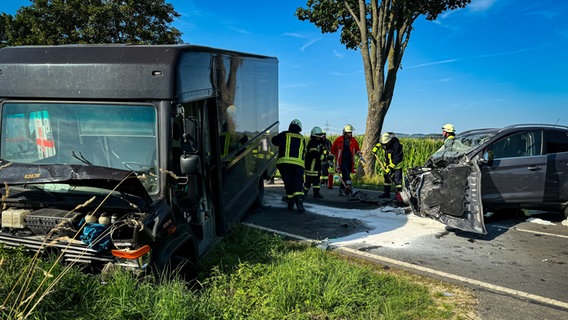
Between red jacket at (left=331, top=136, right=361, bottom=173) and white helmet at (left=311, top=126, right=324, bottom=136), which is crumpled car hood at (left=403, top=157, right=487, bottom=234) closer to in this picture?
white helmet at (left=311, top=126, right=324, bottom=136)

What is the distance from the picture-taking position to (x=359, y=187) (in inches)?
512

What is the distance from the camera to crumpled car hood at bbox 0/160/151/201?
10.2 feet

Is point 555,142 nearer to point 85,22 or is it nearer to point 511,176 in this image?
point 511,176

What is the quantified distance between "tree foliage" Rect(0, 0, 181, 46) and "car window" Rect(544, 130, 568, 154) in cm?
2077

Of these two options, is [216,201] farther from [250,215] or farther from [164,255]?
[250,215]

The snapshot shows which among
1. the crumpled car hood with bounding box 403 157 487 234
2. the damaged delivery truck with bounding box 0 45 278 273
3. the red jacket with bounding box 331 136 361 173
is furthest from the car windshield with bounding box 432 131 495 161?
the damaged delivery truck with bounding box 0 45 278 273

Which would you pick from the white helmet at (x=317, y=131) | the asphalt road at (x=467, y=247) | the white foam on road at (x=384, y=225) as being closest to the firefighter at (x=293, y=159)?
the asphalt road at (x=467, y=247)

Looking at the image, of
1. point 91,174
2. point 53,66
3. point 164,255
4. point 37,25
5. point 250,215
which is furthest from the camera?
point 37,25

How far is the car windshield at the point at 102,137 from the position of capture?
3.53 metres

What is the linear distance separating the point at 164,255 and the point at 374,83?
12.6m

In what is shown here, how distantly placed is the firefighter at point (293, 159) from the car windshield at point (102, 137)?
4.89m

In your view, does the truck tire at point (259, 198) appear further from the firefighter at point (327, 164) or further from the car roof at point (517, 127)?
the car roof at point (517, 127)

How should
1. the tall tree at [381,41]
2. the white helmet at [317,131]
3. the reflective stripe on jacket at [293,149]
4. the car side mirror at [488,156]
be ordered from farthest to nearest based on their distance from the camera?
the tall tree at [381,41], the white helmet at [317,131], the reflective stripe on jacket at [293,149], the car side mirror at [488,156]

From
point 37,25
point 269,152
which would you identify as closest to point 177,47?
point 269,152
